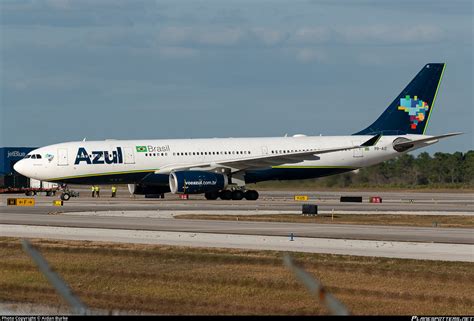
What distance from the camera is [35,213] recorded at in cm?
5559

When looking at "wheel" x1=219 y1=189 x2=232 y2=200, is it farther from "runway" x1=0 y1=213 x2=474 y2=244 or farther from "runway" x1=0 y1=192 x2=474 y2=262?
"runway" x1=0 y1=213 x2=474 y2=244

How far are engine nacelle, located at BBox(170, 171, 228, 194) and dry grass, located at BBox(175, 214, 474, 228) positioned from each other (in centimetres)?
1633

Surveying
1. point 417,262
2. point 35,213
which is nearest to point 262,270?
point 417,262

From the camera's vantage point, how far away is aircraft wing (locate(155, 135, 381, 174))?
72188 millimetres

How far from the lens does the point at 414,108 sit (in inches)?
3253

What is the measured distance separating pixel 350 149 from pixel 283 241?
1651 inches

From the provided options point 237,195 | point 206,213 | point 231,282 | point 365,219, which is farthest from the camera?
point 237,195

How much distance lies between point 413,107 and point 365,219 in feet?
118

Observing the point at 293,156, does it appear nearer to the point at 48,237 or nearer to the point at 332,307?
the point at 48,237

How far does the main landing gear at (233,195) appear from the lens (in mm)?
73750

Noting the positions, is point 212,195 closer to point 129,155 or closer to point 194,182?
point 194,182

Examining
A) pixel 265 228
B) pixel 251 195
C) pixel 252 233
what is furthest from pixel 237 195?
pixel 252 233

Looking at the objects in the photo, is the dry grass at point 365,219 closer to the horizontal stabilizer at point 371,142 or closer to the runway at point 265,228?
the runway at point 265,228

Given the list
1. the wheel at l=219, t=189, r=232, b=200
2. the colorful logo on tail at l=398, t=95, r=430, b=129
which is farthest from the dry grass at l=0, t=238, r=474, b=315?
the colorful logo on tail at l=398, t=95, r=430, b=129
